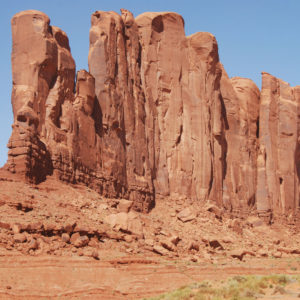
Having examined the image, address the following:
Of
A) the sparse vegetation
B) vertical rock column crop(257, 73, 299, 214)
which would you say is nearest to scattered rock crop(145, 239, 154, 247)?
the sparse vegetation

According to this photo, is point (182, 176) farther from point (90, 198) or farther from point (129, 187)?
point (90, 198)

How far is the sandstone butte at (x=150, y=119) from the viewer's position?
40.2 m

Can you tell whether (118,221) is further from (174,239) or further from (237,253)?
(237,253)

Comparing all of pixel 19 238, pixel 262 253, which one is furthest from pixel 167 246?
pixel 19 238

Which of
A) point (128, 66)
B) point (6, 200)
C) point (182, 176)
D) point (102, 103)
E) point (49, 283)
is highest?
→ point (128, 66)

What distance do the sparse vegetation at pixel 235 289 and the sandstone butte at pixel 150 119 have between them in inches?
537

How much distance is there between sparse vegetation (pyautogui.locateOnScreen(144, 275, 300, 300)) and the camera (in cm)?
2336

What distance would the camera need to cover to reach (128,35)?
159 feet

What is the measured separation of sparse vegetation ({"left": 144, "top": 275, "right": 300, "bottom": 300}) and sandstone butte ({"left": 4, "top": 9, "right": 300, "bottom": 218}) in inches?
537

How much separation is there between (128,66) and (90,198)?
11.6 m

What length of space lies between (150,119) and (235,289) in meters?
26.0

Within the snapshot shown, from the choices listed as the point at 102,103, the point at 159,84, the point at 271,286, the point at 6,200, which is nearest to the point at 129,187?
the point at 102,103

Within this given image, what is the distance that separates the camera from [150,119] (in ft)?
161

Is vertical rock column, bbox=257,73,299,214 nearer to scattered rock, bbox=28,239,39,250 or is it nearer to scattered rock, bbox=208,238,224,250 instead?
scattered rock, bbox=208,238,224,250
